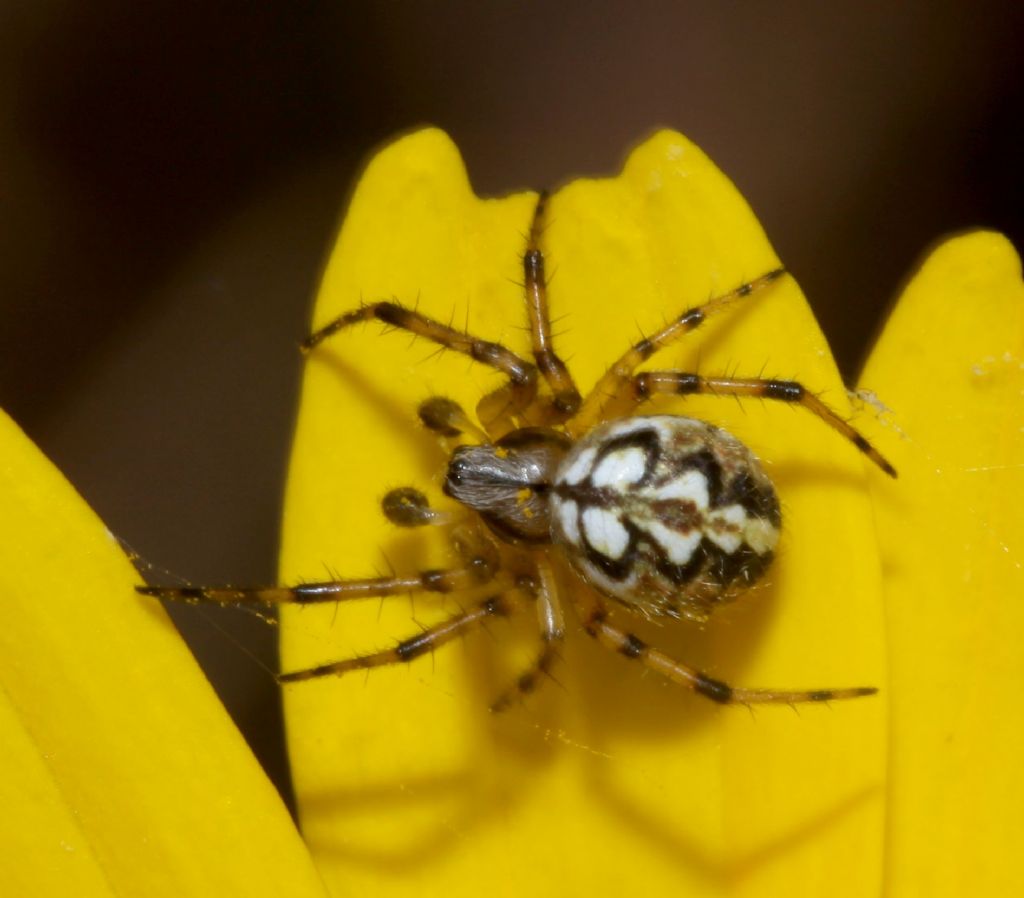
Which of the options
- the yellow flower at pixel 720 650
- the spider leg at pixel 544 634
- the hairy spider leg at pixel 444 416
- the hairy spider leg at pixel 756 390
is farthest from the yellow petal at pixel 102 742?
the hairy spider leg at pixel 756 390

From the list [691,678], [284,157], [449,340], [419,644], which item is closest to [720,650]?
[691,678]

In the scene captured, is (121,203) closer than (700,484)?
No

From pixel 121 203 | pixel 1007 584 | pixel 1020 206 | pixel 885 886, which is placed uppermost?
pixel 121 203

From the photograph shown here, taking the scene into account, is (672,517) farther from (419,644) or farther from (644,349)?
(419,644)

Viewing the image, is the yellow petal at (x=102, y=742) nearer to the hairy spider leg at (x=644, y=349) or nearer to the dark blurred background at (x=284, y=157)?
the hairy spider leg at (x=644, y=349)

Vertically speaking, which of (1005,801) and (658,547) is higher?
(658,547)

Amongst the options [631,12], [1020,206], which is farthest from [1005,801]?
[631,12]

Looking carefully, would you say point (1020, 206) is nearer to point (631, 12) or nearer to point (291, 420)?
point (631, 12)

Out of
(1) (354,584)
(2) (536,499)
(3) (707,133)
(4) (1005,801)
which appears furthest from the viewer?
(3) (707,133)
